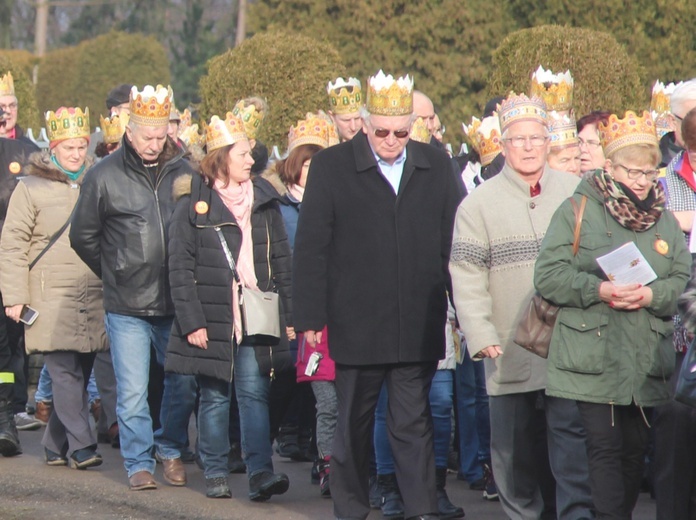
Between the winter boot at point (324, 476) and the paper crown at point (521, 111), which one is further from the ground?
the paper crown at point (521, 111)

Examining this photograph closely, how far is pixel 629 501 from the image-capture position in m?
6.63

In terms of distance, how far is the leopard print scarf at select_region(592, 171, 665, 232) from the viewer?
657 centimetres

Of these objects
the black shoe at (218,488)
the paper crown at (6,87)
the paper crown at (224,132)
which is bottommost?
the black shoe at (218,488)

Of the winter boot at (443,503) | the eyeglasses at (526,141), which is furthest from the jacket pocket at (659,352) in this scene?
the winter boot at (443,503)

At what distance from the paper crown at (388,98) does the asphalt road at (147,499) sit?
1.98 m

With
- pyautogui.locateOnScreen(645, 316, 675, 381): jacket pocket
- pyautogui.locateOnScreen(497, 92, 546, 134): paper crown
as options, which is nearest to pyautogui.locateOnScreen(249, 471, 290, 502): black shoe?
pyautogui.locateOnScreen(497, 92, 546, 134): paper crown

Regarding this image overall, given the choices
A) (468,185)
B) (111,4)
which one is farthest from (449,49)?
(111,4)

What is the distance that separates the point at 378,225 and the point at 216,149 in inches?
57.1

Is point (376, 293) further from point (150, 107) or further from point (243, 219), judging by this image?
point (150, 107)

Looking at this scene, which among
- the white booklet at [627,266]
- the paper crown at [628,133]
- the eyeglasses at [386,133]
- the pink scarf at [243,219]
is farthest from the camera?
the pink scarf at [243,219]

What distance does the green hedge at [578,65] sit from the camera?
50.5 feet

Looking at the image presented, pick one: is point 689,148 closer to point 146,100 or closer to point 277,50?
point 146,100

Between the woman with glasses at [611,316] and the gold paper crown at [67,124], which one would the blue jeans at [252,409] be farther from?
the woman with glasses at [611,316]

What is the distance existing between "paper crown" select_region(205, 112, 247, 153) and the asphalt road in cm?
184
